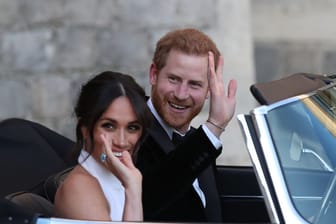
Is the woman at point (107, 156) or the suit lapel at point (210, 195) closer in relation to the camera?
the woman at point (107, 156)

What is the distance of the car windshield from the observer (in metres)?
3.31

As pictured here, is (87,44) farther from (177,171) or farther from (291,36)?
(177,171)

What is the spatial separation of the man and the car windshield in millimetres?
308

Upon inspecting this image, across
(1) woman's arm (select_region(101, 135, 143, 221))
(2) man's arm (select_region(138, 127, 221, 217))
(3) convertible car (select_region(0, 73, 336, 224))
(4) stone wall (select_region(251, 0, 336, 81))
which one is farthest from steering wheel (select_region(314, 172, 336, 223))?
(4) stone wall (select_region(251, 0, 336, 81))

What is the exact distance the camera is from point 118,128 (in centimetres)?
356

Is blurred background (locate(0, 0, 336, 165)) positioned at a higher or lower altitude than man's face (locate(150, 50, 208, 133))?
lower

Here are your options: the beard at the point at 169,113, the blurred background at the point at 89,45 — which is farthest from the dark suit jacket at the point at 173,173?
the blurred background at the point at 89,45

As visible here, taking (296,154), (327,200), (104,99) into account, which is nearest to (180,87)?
(104,99)

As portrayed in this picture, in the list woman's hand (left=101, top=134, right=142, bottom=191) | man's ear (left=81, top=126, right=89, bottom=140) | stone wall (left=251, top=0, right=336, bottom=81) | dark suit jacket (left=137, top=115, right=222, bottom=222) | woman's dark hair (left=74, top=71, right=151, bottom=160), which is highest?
woman's dark hair (left=74, top=71, right=151, bottom=160)

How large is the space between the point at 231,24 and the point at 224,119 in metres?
3.87

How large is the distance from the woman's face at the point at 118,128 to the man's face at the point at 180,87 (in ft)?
1.73

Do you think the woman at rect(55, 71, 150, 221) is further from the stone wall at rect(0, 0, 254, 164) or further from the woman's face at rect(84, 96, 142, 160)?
the stone wall at rect(0, 0, 254, 164)

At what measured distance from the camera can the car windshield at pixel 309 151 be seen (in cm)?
331

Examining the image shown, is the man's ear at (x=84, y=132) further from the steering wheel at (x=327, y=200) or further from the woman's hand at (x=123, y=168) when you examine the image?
the steering wheel at (x=327, y=200)
